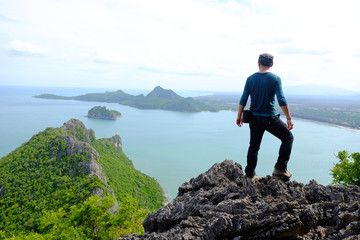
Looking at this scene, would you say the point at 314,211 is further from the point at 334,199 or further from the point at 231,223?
the point at 231,223

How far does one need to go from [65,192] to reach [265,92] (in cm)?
3028

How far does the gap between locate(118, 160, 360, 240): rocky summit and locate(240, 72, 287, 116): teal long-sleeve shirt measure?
1.39 meters

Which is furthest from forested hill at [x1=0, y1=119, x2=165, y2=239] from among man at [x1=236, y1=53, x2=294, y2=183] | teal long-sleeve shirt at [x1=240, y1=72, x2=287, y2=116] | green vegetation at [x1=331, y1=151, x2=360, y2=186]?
teal long-sleeve shirt at [x1=240, y1=72, x2=287, y2=116]

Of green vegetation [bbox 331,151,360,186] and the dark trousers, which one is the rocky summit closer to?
the dark trousers

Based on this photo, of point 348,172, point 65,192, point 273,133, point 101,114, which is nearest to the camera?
point 273,133

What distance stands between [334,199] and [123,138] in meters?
84.1

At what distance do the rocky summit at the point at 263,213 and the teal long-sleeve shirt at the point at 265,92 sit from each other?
4.56 ft

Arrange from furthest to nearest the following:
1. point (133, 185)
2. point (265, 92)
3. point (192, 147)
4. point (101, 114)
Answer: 1. point (101, 114)
2. point (192, 147)
3. point (133, 185)
4. point (265, 92)

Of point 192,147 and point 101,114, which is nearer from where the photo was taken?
point 192,147

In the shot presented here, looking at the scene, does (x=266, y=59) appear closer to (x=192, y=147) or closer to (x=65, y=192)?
(x=65, y=192)

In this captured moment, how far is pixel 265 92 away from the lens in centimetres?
487

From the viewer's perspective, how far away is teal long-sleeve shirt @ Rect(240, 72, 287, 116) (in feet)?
15.8

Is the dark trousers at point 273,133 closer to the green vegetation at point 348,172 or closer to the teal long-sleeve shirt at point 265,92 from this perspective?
the teal long-sleeve shirt at point 265,92

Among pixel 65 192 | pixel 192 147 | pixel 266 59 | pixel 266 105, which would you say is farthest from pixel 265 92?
pixel 192 147
